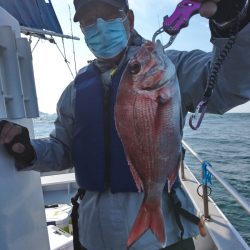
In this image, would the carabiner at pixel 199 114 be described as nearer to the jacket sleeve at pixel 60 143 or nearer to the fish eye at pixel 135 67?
the fish eye at pixel 135 67

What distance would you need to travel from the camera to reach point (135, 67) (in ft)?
4.76

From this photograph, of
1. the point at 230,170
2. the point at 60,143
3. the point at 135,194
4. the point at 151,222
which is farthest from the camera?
the point at 230,170

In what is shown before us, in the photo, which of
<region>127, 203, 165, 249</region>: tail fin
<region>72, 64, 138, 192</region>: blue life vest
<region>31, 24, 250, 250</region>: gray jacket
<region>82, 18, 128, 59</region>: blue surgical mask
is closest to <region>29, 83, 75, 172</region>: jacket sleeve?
<region>31, 24, 250, 250</region>: gray jacket

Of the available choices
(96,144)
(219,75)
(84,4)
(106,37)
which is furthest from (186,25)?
(96,144)

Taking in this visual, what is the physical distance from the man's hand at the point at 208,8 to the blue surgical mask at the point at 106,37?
87 centimetres

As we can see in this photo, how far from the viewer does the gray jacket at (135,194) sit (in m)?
1.60

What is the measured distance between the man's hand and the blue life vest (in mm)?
884

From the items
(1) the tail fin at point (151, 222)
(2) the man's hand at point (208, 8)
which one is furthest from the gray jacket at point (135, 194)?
(1) the tail fin at point (151, 222)

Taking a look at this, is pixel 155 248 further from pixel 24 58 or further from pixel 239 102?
pixel 24 58

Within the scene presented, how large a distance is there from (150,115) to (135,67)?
0.19 m

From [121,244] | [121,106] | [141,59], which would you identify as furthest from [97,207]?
[141,59]

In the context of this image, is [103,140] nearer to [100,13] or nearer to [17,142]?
[17,142]

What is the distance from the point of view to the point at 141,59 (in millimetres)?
1460

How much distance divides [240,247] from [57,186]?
3828mm
